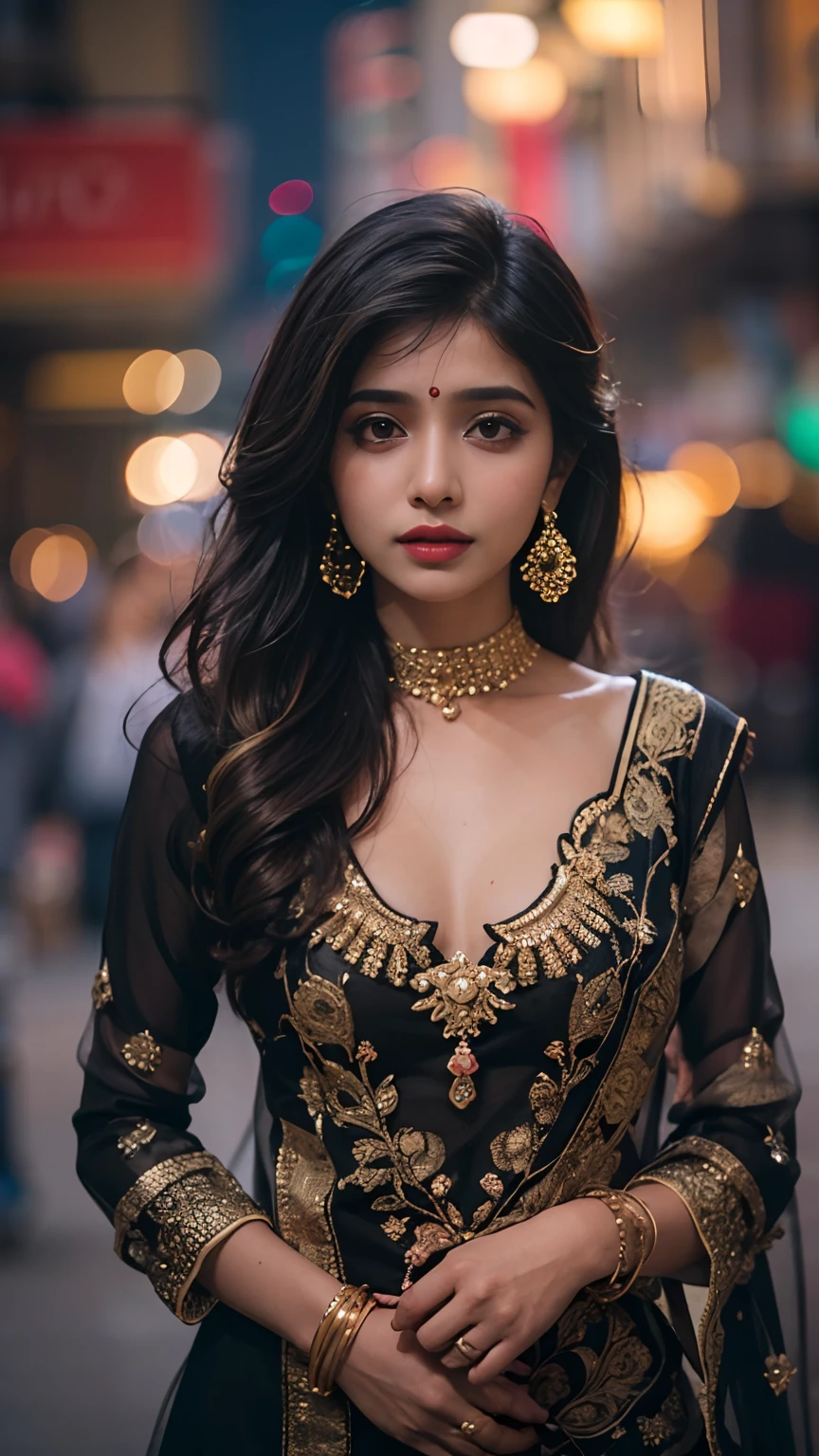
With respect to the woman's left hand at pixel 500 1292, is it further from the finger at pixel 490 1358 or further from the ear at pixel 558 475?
the ear at pixel 558 475

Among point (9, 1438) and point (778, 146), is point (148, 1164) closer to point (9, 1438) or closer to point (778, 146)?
point (9, 1438)

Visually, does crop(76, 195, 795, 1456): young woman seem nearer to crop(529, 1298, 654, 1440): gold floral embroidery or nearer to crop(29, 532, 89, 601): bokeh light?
crop(529, 1298, 654, 1440): gold floral embroidery

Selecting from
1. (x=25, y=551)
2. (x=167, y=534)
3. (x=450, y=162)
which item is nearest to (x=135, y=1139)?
(x=167, y=534)

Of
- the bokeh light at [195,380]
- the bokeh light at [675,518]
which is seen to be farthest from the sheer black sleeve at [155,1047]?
the bokeh light at [195,380]

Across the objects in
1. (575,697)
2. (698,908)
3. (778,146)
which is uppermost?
(778,146)

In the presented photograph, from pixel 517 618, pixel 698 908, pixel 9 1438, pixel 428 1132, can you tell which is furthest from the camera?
pixel 9 1438

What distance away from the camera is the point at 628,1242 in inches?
58.1

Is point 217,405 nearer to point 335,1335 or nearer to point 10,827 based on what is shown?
point 10,827

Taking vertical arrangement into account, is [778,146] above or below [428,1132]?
above

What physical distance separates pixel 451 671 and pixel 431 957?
338 mm

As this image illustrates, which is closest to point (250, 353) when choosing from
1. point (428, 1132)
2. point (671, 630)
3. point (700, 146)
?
point (700, 146)

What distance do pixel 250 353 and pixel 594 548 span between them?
18.3m

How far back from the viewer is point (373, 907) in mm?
1532

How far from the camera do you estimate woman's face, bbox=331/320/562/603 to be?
1.51 m
